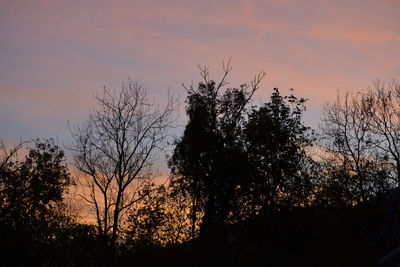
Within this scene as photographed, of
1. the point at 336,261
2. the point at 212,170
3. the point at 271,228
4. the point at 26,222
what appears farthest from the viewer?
the point at 212,170

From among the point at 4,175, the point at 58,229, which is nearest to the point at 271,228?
the point at 58,229

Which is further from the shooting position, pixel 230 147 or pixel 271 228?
pixel 230 147

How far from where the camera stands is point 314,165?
4769 centimetres

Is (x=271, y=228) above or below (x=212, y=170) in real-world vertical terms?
below

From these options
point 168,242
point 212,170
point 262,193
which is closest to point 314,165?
point 262,193

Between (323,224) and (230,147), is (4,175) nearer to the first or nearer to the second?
(230,147)

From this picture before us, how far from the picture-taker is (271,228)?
43031mm

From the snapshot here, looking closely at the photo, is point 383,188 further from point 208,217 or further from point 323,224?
point 208,217

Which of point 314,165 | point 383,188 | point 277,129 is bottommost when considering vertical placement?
point 383,188

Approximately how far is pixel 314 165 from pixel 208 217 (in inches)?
408

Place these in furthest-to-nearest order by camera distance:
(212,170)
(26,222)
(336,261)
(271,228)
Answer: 1. (212,170)
2. (271,228)
3. (336,261)
4. (26,222)

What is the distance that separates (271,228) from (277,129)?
9120mm

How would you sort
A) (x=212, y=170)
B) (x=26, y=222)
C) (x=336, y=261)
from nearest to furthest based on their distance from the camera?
(x=26, y=222) < (x=336, y=261) < (x=212, y=170)

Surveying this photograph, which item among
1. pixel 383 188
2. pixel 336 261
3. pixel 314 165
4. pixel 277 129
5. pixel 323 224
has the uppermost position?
pixel 277 129
